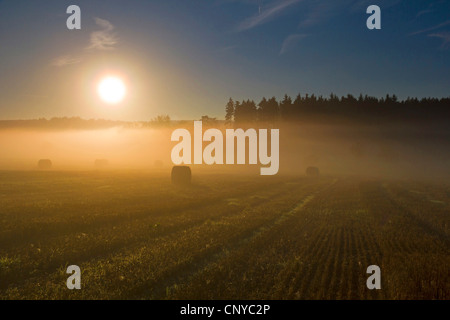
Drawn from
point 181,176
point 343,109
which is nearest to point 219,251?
point 181,176

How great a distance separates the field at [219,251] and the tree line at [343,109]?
115 m

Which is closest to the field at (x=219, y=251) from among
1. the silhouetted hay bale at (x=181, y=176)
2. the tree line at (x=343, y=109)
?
the silhouetted hay bale at (x=181, y=176)

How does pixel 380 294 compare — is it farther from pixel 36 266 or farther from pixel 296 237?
pixel 36 266

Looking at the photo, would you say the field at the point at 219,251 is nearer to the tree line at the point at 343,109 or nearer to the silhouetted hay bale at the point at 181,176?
the silhouetted hay bale at the point at 181,176

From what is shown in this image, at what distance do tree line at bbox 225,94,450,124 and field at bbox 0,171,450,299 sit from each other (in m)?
115

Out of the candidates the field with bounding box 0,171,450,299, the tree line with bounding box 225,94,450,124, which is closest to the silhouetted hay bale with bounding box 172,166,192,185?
the field with bounding box 0,171,450,299

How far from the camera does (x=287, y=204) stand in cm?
2542

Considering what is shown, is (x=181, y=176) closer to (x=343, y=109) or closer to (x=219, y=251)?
(x=219, y=251)

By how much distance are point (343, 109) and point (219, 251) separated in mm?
131799

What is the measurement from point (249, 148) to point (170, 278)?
117m

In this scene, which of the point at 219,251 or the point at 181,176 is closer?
the point at 219,251

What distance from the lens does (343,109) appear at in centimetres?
13012

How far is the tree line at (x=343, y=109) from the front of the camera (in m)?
125
